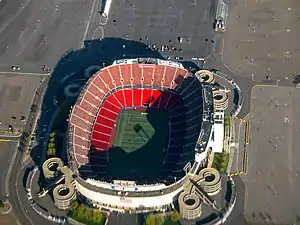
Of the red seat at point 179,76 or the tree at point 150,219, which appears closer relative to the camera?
the tree at point 150,219

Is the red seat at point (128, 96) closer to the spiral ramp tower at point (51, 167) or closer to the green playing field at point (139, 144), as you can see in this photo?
the green playing field at point (139, 144)

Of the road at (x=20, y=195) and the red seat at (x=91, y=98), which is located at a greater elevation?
the red seat at (x=91, y=98)

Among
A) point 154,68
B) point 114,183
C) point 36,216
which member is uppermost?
point 154,68

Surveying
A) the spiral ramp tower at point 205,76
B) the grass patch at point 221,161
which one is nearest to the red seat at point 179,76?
the spiral ramp tower at point 205,76

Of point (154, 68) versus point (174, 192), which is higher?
point (154, 68)

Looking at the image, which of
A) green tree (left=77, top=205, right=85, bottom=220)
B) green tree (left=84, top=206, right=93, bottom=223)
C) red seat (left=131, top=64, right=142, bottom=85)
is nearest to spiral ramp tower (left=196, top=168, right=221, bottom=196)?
green tree (left=84, top=206, right=93, bottom=223)

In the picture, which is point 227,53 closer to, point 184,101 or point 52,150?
point 184,101

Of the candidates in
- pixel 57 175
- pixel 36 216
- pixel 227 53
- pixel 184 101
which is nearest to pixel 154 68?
pixel 184 101
